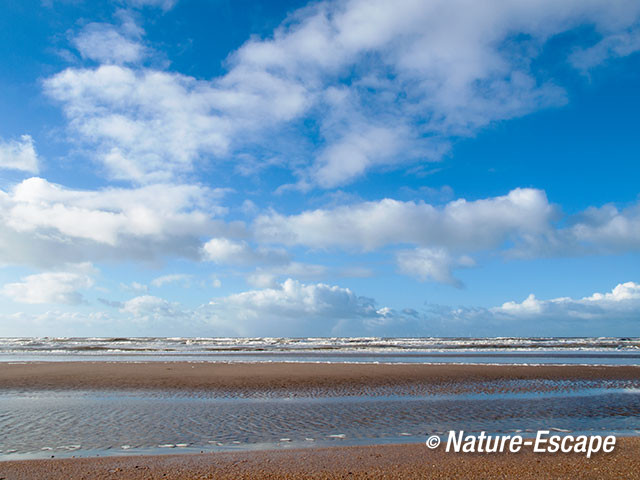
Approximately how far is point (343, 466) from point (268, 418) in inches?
251

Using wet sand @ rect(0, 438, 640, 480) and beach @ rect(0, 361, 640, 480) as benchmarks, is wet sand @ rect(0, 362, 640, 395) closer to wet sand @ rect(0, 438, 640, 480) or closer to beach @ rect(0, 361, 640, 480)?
beach @ rect(0, 361, 640, 480)

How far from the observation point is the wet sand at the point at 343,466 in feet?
28.6

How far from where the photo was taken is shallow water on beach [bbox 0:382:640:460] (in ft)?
39.1

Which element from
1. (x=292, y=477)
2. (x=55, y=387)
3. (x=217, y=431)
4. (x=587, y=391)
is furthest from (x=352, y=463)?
(x=55, y=387)

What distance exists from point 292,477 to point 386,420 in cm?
682

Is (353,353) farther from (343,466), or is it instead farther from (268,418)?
(343,466)

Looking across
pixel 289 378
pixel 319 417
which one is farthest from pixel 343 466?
pixel 289 378

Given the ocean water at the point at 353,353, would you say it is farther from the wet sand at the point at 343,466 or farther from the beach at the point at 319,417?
the wet sand at the point at 343,466

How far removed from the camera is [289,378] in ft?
85.3

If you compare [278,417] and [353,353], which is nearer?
[278,417]

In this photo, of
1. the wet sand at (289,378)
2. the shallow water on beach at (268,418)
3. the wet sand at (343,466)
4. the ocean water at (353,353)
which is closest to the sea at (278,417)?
the shallow water on beach at (268,418)

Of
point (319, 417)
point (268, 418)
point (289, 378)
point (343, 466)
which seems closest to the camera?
point (343, 466)

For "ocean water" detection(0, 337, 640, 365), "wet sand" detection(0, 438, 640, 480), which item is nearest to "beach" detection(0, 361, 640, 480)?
"wet sand" detection(0, 438, 640, 480)

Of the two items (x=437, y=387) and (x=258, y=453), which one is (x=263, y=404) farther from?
(x=437, y=387)
